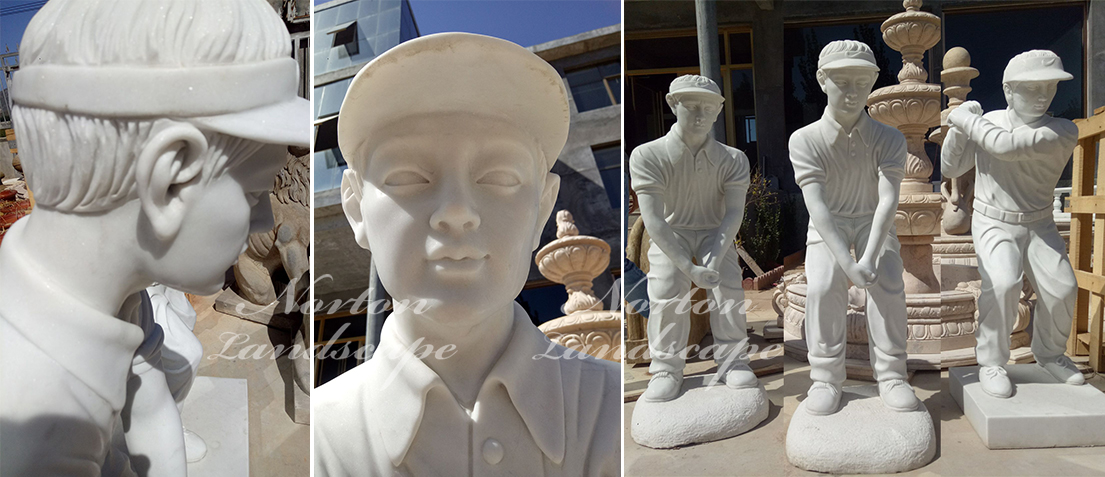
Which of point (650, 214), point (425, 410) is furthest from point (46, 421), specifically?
point (650, 214)

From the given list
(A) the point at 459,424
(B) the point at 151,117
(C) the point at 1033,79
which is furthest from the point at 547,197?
(C) the point at 1033,79

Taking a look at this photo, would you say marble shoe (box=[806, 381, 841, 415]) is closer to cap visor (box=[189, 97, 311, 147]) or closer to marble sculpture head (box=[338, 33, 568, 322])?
marble sculpture head (box=[338, 33, 568, 322])

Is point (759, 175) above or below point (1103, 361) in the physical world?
above

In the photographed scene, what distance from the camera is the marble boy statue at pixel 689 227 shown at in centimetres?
319

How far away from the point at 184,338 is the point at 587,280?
1.68 metres

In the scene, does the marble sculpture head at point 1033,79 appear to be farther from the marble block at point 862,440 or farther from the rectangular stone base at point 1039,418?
the marble block at point 862,440

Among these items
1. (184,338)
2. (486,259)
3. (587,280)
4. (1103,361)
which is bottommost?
(1103,361)

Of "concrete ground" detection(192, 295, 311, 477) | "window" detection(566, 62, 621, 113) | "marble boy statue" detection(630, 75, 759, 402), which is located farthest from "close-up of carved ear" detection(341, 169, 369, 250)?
"window" detection(566, 62, 621, 113)

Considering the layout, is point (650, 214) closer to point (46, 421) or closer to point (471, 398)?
point (471, 398)

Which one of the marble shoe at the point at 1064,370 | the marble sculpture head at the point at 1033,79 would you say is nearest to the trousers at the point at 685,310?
the marble sculpture head at the point at 1033,79

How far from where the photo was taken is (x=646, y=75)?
3.33m

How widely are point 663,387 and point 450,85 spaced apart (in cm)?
265

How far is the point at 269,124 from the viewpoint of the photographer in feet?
2.78

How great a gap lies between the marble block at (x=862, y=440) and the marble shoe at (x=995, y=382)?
588mm
